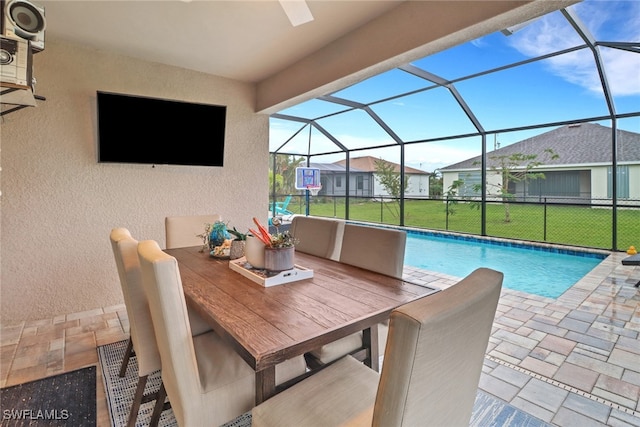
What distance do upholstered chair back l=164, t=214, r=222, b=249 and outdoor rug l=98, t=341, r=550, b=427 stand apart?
1.03 meters

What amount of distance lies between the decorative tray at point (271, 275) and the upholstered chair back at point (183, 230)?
45.5 inches

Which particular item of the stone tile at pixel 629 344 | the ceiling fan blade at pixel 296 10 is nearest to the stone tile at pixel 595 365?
the stone tile at pixel 629 344

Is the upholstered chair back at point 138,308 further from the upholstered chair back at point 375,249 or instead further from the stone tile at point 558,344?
the stone tile at point 558,344

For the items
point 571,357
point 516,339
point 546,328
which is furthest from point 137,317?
point 546,328

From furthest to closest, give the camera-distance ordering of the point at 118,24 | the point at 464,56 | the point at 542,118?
the point at 542,118, the point at 464,56, the point at 118,24

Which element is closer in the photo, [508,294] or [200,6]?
[200,6]

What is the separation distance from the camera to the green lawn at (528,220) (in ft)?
17.5

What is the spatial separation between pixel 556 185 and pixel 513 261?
226 cm

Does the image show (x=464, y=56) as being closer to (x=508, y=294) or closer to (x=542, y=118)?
(x=542, y=118)

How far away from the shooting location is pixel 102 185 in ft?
10.4

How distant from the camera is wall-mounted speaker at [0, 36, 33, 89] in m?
1.60

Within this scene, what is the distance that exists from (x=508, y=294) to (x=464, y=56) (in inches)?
123

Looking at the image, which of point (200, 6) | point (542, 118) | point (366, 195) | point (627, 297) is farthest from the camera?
point (366, 195)

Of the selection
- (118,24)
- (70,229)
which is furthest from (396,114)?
(70,229)
